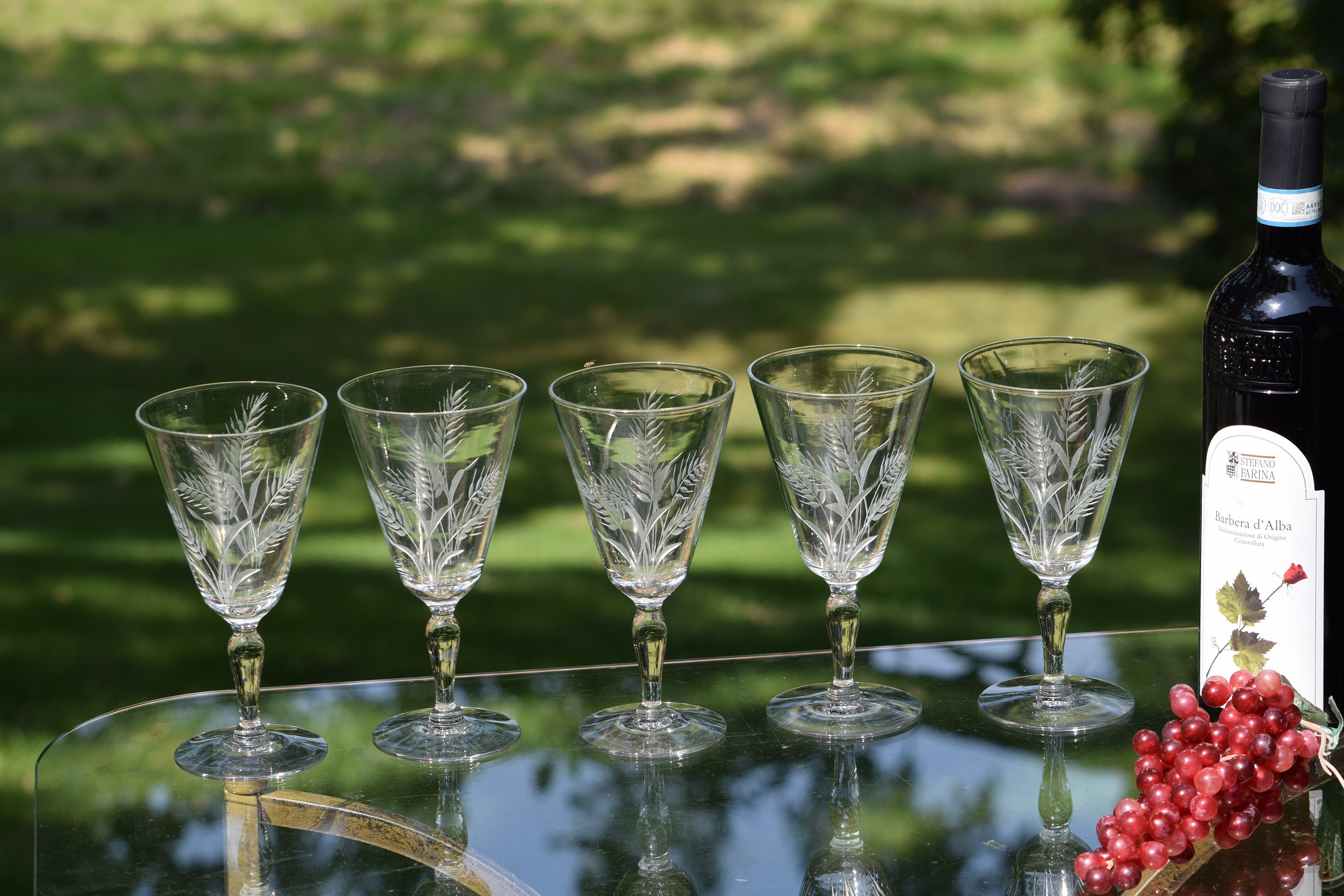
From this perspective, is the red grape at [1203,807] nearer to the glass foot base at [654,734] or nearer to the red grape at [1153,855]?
the red grape at [1153,855]

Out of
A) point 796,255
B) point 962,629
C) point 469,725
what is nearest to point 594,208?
point 796,255

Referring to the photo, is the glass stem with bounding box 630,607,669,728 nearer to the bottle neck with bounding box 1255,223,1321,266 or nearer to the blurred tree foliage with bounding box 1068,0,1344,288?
the bottle neck with bounding box 1255,223,1321,266

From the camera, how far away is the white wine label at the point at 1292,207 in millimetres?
1493

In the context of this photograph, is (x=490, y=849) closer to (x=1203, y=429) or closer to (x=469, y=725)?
(x=469, y=725)

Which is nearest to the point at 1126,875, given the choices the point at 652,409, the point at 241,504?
the point at 652,409

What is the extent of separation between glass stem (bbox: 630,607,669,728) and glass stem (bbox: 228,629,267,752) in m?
0.39

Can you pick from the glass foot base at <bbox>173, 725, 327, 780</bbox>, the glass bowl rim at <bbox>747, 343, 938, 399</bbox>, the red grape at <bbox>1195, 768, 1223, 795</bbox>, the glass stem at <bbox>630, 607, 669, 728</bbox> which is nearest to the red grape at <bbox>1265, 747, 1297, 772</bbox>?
the red grape at <bbox>1195, 768, 1223, 795</bbox>

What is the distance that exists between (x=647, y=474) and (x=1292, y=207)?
26.4 inches

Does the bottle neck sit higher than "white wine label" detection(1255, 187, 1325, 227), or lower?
lower

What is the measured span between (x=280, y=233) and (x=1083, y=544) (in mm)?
6923

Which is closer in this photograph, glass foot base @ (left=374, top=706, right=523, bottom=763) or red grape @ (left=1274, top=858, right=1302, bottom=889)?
red grape @ (left=1274, top=858, right=1302, bottom=889)

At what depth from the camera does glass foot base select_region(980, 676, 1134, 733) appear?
174 cm

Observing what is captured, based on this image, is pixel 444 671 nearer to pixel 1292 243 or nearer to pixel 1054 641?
pixel 1054 641

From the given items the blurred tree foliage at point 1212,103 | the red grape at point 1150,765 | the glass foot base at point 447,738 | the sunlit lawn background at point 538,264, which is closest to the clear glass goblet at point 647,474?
the glass foot base at point 447,738
